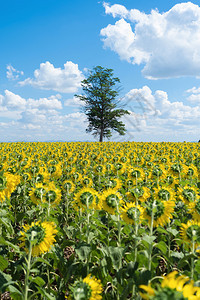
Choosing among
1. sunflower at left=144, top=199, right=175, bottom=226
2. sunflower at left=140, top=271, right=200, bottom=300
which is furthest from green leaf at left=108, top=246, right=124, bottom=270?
sunflower at left=140, top=271, right=200, bottom=300

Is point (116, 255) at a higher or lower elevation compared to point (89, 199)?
lower

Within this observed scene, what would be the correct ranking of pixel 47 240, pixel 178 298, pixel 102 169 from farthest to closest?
pixel 102 169, pixel 47 240, pixel 178 298

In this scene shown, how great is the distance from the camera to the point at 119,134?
47.1 meters

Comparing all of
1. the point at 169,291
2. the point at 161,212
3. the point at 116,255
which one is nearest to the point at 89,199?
the point at 116,255

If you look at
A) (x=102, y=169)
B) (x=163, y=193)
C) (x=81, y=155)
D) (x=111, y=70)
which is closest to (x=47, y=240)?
(x=163, y=193)

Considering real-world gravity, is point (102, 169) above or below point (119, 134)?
below

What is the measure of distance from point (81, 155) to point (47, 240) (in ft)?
35.4

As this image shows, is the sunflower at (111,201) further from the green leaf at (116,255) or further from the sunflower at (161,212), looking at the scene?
the green leaf at (116,255)

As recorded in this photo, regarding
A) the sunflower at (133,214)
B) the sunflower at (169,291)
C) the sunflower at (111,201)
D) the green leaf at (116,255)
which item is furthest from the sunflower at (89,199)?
the sunflower at (169,291)

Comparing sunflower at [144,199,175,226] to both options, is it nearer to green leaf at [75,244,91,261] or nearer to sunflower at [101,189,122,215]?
sunflower at [101,189,122,215]

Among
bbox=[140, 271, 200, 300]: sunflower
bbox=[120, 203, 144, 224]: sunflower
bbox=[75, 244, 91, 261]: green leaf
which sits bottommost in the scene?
bbox=[75, 244, 91, 261]: green leaf

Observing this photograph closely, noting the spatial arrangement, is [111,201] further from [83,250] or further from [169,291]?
[169,291]

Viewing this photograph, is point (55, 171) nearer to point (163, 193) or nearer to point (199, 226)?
point (163, 193)

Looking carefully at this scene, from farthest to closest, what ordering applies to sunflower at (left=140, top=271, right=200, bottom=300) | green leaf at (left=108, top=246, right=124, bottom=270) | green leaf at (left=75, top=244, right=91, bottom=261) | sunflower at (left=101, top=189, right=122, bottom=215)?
sunflower at (left=101, top=189, right=122, bottom=215) → green leaf at (left=75, top=244, right=91, bottom=261) → green leaf at (left=108, top=246, right=124, bottom=270) → sunflower at (left=140, top=271, right=200, bottom=300)
